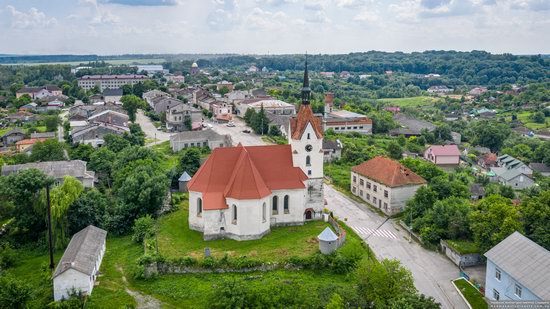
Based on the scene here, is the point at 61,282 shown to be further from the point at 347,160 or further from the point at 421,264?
the point at 347,160

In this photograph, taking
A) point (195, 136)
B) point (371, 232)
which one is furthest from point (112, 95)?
point (371, 232)

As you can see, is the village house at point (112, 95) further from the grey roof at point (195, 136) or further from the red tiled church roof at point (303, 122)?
the red tiled church roof at point (303, 122)

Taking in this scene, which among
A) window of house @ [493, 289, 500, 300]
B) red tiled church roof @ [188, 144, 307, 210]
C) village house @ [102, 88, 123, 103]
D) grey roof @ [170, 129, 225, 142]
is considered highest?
village house @ [102, 88, 123, 103]

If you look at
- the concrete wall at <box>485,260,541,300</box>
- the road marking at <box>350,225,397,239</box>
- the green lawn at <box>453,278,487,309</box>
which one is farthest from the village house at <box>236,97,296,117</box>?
the concrete wall at <box>485,260,541,300</box>

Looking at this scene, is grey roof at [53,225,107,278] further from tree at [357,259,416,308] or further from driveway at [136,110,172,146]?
driveway at [136,110,172,146]

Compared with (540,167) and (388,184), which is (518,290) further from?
(540,167)
